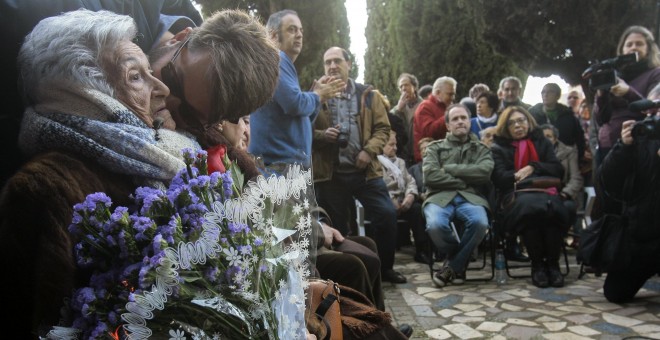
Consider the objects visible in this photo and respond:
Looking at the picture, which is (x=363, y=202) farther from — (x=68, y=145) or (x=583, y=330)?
(x=68, y=145)

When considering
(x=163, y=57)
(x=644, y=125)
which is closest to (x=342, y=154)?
(x=644, y=125)

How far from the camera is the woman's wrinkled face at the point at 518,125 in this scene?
6.25 metres

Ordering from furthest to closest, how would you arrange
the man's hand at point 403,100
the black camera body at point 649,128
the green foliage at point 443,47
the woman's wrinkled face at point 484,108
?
the green foliage at point 443,47 < the man's hand at point 403,100 < the woman's wrinkled face at point 484,108 < the black camera body at point 649,128

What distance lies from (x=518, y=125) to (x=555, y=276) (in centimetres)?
163

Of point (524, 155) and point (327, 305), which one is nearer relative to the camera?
point (327, 305)

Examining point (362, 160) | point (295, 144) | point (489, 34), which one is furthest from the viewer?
point (489, 34)

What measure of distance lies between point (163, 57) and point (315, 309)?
2.78 feet

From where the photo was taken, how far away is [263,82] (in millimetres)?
1431

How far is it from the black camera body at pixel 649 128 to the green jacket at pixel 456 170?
1.80 m

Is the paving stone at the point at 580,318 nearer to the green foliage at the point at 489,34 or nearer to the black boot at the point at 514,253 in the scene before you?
the black boot at the point at 514,253

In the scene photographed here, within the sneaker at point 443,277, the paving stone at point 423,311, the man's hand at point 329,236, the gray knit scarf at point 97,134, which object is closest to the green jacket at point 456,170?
the sneaker at point 443,277

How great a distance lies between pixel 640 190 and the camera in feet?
15.1

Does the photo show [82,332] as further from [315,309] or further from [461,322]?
[461,322]

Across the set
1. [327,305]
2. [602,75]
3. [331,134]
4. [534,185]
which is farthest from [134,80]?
[534,185]
